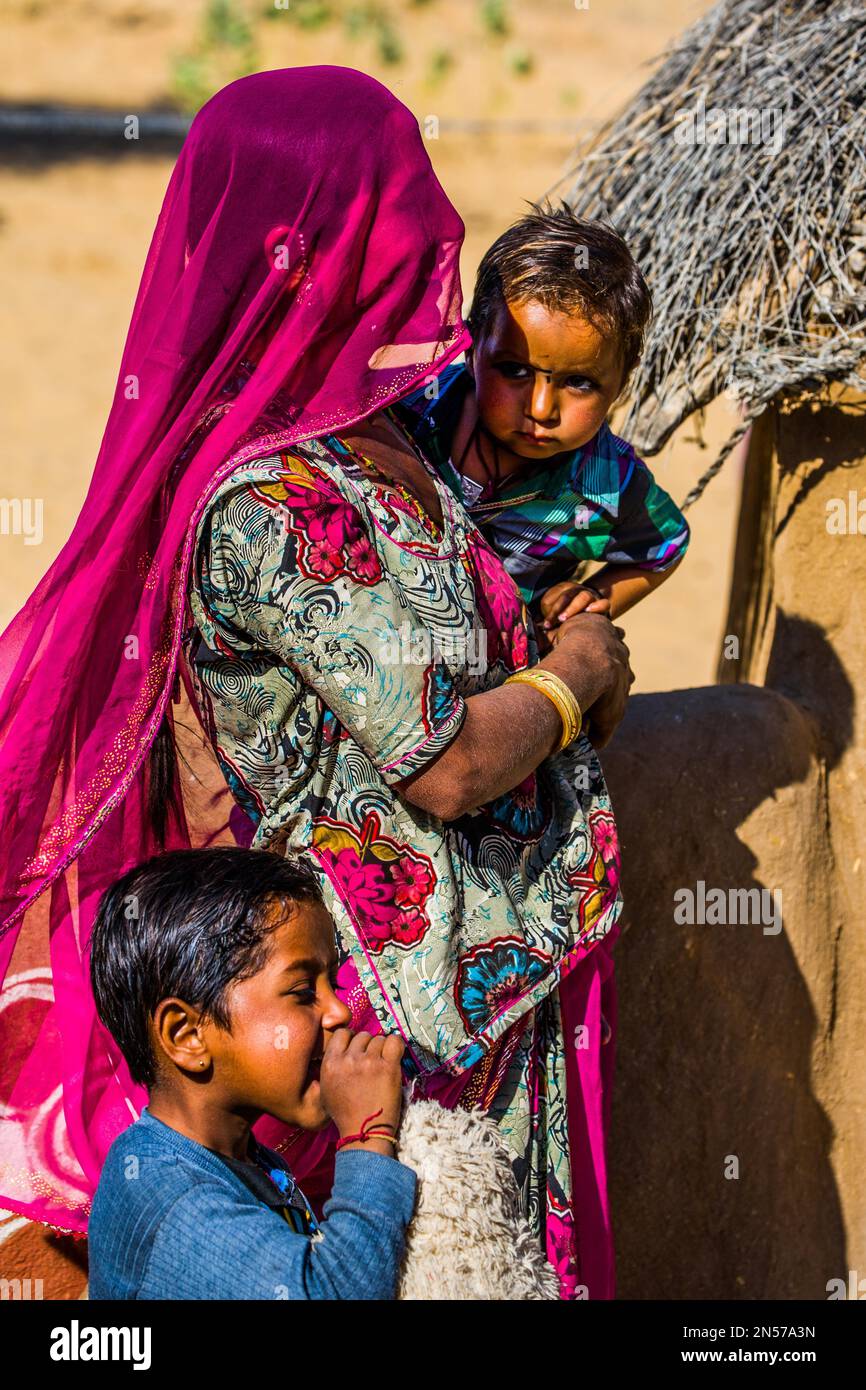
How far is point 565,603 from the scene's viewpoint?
7.30 feet

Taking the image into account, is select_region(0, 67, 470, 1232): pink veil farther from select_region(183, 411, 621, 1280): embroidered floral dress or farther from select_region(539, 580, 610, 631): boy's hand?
select_region(539, 580, 610, 631): boy's hand

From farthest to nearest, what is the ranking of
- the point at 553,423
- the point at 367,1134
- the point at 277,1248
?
1. the point at 553,423
2. the point at 367,1134
3. the point at 277,1248

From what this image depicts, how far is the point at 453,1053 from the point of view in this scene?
1.87 m

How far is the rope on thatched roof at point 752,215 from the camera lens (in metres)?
2.99

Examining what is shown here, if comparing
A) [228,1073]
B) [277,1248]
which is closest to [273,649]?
[228,1073]

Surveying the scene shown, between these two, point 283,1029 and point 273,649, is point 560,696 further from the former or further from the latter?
point 283,1029

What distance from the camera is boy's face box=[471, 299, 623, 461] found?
2.09 metres

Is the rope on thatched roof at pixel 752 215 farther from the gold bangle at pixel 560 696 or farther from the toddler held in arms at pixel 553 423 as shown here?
the gold bangle at pixel 560 696

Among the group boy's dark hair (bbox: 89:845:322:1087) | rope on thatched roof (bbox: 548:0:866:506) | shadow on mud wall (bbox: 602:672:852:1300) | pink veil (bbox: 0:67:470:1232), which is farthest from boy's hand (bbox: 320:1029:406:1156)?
rope on thatched roof (bbox: 548:0:866:506)

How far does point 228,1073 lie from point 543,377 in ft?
3.27

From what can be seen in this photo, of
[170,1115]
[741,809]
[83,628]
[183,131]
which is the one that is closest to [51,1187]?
[170,1115]

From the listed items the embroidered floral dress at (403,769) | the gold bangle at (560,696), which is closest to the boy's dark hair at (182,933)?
the embroidered floral dress at (403,769)

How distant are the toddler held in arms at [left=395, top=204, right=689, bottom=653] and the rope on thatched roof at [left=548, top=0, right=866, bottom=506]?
71 centimetres

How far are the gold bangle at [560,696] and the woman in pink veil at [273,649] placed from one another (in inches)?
1.9
